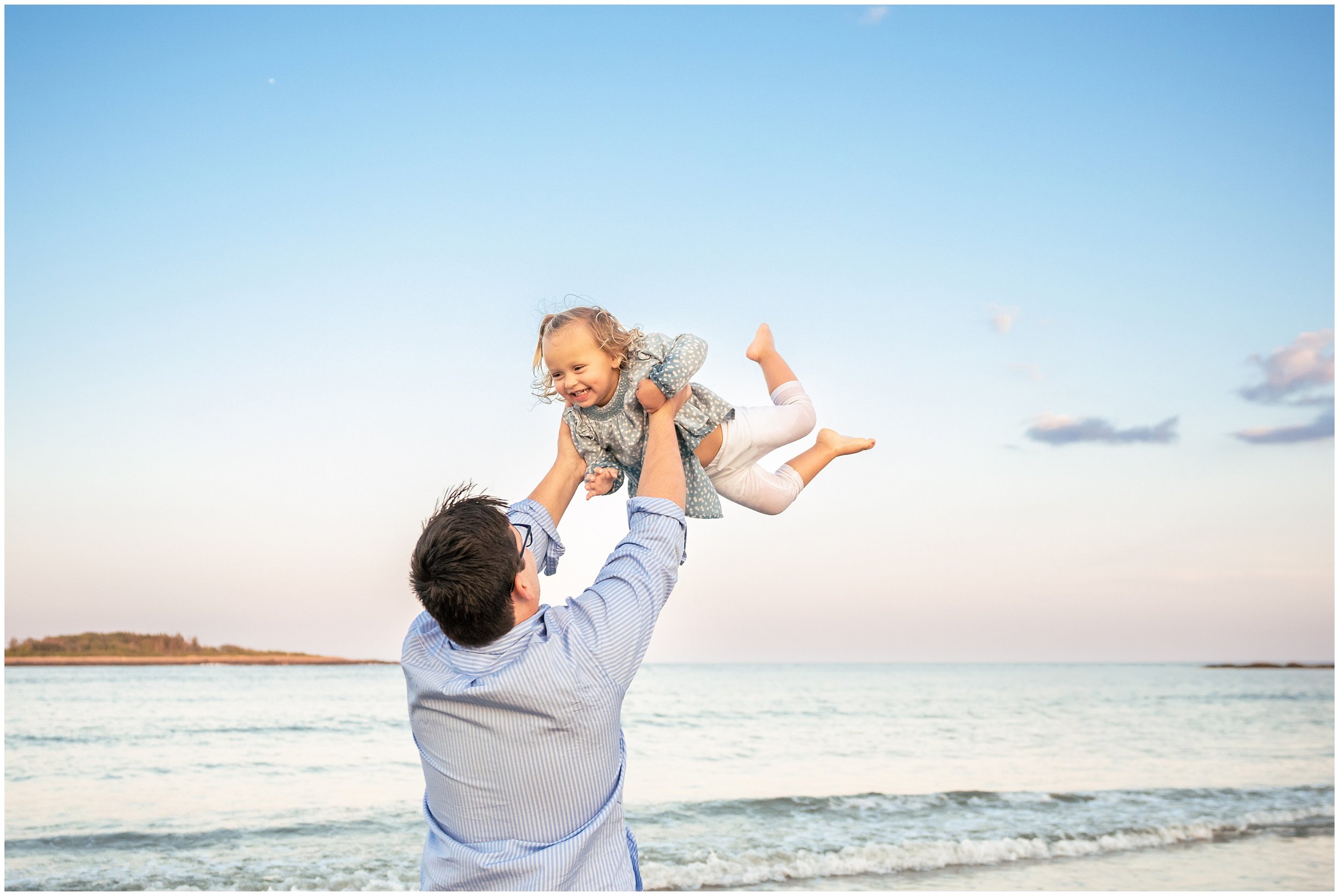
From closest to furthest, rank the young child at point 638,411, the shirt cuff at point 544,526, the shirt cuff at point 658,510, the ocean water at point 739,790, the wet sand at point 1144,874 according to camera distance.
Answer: the shirt cuff at point 658,510 → the shirt cuff at point 544,526 → the young child at point 638,411 → the wet sand at point 1144,874 → the ocean water at point 739,790

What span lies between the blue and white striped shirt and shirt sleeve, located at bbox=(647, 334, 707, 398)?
61cm

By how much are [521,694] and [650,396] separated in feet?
3.20

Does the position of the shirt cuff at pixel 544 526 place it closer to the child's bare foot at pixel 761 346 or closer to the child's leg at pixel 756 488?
the child's leg at pixel 756 488

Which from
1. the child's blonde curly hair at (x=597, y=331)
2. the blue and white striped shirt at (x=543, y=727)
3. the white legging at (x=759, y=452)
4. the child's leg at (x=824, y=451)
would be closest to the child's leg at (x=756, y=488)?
the white legging at (x=759, y=452)

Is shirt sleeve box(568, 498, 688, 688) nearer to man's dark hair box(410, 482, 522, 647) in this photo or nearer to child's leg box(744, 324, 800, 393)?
man's dark hair box(410, 482, 522, 647)

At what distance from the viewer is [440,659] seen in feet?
6.43

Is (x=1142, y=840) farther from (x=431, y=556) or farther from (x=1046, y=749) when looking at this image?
(x=431, y=556)

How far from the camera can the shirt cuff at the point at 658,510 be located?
2.03 meters

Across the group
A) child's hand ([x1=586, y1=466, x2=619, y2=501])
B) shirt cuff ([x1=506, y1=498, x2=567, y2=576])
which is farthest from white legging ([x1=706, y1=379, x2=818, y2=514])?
shirt cuff ([x1=506, y1=498, x2=567, y2=576])

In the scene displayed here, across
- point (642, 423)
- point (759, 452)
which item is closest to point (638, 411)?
point (642, 423)

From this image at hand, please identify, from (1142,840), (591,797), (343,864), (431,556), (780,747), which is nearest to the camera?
(431,556)

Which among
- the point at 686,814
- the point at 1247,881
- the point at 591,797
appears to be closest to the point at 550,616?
the point at 591,797

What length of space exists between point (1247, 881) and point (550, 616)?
8.33 m

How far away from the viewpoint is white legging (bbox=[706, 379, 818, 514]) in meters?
3.15
